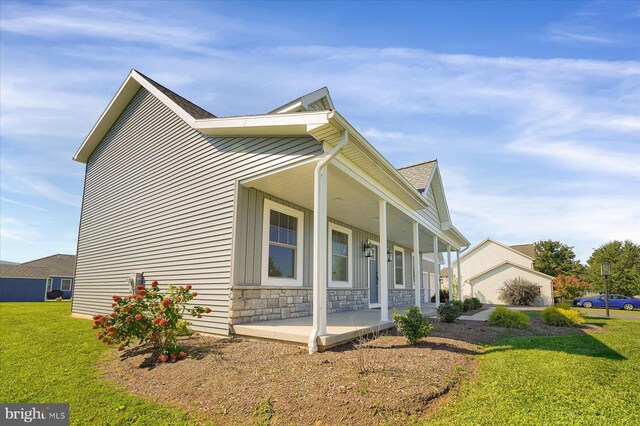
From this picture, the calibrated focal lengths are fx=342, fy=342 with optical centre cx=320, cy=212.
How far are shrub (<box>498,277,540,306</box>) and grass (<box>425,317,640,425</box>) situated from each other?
19.2m

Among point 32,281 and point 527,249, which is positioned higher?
point 527,249

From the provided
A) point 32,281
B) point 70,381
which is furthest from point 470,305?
point 32,281

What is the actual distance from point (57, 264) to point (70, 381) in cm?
3466

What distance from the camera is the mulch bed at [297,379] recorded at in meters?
3.22

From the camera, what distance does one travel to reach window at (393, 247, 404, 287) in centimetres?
1404

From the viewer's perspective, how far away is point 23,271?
27734mm

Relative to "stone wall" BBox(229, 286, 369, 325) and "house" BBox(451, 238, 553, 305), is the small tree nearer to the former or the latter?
"house" BBox(451, 238, 553, 305)

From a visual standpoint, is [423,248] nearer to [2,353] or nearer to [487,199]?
[487,199]

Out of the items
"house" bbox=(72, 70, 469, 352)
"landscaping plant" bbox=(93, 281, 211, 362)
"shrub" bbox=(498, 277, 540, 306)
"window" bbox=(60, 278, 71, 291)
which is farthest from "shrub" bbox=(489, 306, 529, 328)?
"window" bbox=(60, 278, 71, 291)

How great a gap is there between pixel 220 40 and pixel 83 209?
26.0 feet

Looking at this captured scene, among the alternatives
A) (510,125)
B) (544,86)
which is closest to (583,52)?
(544,86)

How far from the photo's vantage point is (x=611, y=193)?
10.6 m

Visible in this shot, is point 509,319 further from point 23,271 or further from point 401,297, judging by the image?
point 23,271

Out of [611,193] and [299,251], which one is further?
[611,193]
